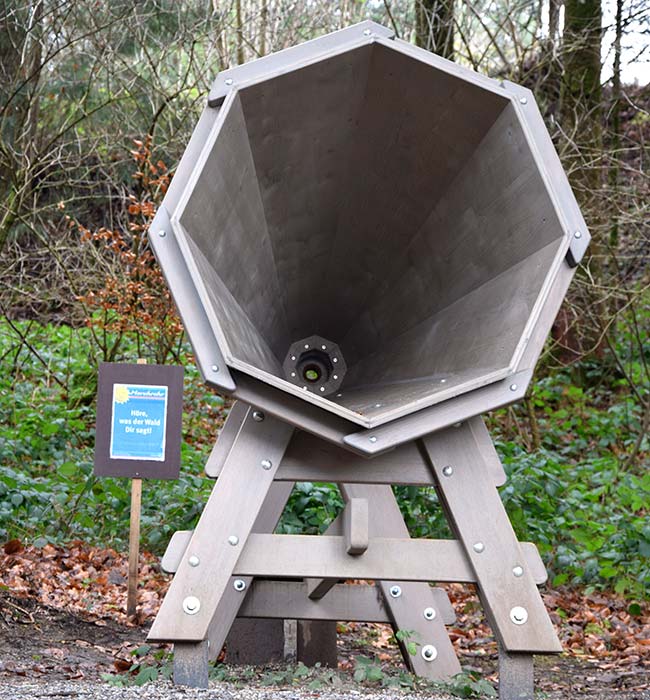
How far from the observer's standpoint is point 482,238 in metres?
3.44

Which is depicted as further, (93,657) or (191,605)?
(93,657)

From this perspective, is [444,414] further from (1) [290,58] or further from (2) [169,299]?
(2) [169,299]

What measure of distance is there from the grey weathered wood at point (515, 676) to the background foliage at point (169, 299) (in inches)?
130

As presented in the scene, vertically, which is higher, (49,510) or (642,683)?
(49,510)

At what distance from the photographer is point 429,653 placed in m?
3.86

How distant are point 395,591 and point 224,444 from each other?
50.7 inches

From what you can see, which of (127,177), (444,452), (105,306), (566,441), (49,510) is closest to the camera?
(444,452)

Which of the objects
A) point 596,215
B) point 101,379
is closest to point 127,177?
point 596,215

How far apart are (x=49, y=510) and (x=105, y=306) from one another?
1.91 m

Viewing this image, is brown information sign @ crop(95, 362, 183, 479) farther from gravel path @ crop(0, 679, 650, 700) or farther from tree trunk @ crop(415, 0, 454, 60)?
tree trunk @ crop(415, 0, 454, 60)

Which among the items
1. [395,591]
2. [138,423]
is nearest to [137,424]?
[138,423]

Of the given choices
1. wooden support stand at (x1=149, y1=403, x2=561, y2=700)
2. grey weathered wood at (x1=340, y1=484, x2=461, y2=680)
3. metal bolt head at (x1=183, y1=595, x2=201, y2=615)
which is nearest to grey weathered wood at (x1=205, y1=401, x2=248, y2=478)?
wooden support stand at (x1=149, y1=403, x2=561, y2=700)

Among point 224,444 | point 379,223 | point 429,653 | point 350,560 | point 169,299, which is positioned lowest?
point 429,653

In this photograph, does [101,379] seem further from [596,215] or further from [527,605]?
[596,215]
